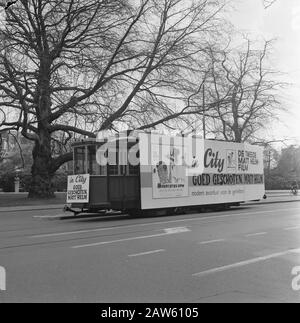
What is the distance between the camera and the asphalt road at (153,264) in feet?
22.8

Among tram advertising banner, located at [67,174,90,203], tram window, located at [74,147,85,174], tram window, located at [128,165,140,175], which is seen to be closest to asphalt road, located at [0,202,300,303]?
tram advertising banner, located at [67,174,90,203]

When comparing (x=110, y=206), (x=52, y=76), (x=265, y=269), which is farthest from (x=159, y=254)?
(x=52, y=76)

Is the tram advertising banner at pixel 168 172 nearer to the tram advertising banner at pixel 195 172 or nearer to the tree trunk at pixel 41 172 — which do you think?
the tram advertising banner at pixel 195 172

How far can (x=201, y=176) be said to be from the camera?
2411 centimetres

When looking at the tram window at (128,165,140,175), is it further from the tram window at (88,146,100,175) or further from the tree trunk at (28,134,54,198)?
the tree trunk at (28,134,54,198)

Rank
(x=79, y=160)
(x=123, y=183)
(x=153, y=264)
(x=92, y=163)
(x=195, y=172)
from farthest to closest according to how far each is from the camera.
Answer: (x=195, y=172) < (x=123, y=183) < (x=79, y=160) < (x=92, y=163) < (x=153, y=264)

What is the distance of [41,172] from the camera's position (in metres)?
35.2

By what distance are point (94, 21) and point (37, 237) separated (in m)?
19.6

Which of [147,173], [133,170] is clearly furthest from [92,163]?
[147,173]

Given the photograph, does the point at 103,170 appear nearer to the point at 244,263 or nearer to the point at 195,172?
the point at 195,172

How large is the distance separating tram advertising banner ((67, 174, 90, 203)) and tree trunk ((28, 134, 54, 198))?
1460 centimetres

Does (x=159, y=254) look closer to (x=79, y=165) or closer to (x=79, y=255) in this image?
(x=79, y=255)

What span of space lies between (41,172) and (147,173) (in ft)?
51.9

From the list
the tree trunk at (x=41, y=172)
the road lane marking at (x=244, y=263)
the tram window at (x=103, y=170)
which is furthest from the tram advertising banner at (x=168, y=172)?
the tree trunk at (x=41, y=172)
